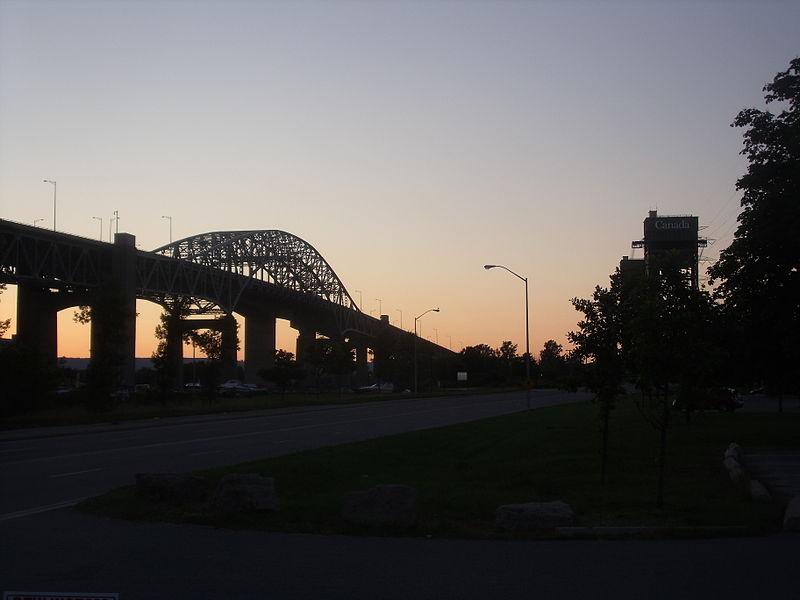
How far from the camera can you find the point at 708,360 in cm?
1343

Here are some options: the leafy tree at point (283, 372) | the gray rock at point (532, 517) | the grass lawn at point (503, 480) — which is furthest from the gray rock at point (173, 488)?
the leafy tree at point (283, 372)

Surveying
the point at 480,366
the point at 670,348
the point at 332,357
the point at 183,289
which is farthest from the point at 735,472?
the point at 480,366

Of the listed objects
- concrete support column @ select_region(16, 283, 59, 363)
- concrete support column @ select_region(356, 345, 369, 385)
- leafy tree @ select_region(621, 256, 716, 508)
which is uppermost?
concrete support column @ select_region(16, 283, 59, 363)

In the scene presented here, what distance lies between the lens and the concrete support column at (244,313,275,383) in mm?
122562

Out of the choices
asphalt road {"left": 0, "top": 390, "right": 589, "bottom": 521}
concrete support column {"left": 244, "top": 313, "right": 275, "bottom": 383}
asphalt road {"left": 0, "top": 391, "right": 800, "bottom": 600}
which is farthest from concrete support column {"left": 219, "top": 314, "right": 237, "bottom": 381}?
asphalt road {"left": 0, "top": 391, "right": 800, "bottom": 600}

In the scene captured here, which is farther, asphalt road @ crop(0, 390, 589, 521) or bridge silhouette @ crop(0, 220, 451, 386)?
bridge silhouette @ crop(0, 220, 451, 386)

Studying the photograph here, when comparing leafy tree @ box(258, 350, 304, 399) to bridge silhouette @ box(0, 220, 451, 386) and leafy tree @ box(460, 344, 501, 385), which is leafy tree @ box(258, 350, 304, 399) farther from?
leafy tree @ box(460, 344, 501, 385)

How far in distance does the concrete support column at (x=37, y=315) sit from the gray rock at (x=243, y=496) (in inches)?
2544

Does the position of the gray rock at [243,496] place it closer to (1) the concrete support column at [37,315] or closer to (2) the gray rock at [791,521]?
(2) the gray rock at [791,521]

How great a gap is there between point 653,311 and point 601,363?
4.44 m

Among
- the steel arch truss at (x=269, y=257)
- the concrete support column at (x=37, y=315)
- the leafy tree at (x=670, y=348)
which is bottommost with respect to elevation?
the leafy tree at (x=670, y=348)

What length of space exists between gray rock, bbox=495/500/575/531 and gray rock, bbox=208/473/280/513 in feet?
11.0

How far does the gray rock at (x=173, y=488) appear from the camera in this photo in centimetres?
1336

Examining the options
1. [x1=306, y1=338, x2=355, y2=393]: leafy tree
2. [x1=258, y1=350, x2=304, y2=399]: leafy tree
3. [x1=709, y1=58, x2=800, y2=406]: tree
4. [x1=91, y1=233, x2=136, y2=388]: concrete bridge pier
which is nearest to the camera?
[x1=709, y1=58, x2=800, y2=406]: tree
